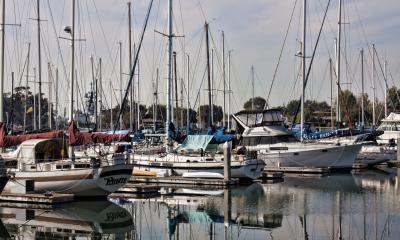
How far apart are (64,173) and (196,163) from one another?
11865mm

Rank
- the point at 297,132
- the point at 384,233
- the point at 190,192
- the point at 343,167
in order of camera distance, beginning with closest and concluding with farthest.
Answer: the point at 384,233, the point at 190,192, the point at 343,167, the point at 297,132

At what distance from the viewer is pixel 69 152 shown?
115 feet

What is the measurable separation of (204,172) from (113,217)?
13.7 m

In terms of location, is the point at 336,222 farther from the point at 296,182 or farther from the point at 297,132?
the point at 297,132

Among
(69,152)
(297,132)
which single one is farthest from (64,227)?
(297,132)

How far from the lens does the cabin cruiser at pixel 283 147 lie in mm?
52188

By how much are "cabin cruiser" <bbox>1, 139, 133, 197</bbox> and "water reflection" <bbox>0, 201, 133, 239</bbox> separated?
1.00 m

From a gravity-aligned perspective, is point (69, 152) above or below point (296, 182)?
above

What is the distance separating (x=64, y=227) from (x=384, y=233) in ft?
43.0

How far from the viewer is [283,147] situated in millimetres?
52250

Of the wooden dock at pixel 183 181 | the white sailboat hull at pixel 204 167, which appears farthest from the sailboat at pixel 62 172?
the white sailboat hull at pixel 204 167

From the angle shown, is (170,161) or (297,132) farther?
(297,132)

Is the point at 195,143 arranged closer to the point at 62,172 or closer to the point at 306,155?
the point at 306,155

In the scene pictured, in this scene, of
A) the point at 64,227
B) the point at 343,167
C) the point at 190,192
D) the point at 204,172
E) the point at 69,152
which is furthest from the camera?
the point at 343,167
